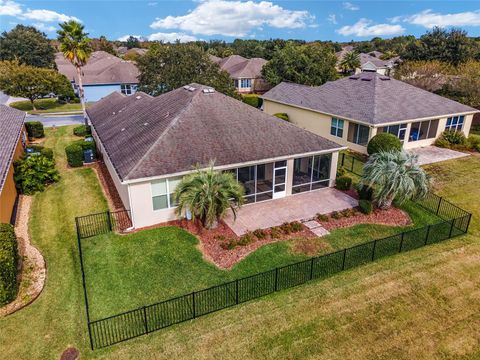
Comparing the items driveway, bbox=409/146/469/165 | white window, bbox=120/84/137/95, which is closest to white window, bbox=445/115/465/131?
driveway, bbox=409/146/469/165

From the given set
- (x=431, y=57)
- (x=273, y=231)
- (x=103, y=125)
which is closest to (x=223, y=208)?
(x=273, y=231)

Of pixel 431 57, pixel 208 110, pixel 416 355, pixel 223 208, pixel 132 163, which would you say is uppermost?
pixel 431 57

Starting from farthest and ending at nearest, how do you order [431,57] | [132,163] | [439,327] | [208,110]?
1. [431,57]
2. [208,110]
3. [132,163]
4. [439,327]

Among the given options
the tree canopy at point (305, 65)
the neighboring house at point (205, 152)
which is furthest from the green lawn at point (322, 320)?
the tree canopy at point (305, 65)

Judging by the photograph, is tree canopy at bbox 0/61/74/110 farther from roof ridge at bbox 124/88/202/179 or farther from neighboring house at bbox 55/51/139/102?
roof ridge at bbox 124/88/202/179

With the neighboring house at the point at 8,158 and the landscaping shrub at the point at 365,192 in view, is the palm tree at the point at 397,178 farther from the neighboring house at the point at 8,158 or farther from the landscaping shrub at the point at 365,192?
the neighboring house at the point at 8,158

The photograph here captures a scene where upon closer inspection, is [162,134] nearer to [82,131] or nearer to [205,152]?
[205,152]

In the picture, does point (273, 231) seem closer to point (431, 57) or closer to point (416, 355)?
point (416, 355)
